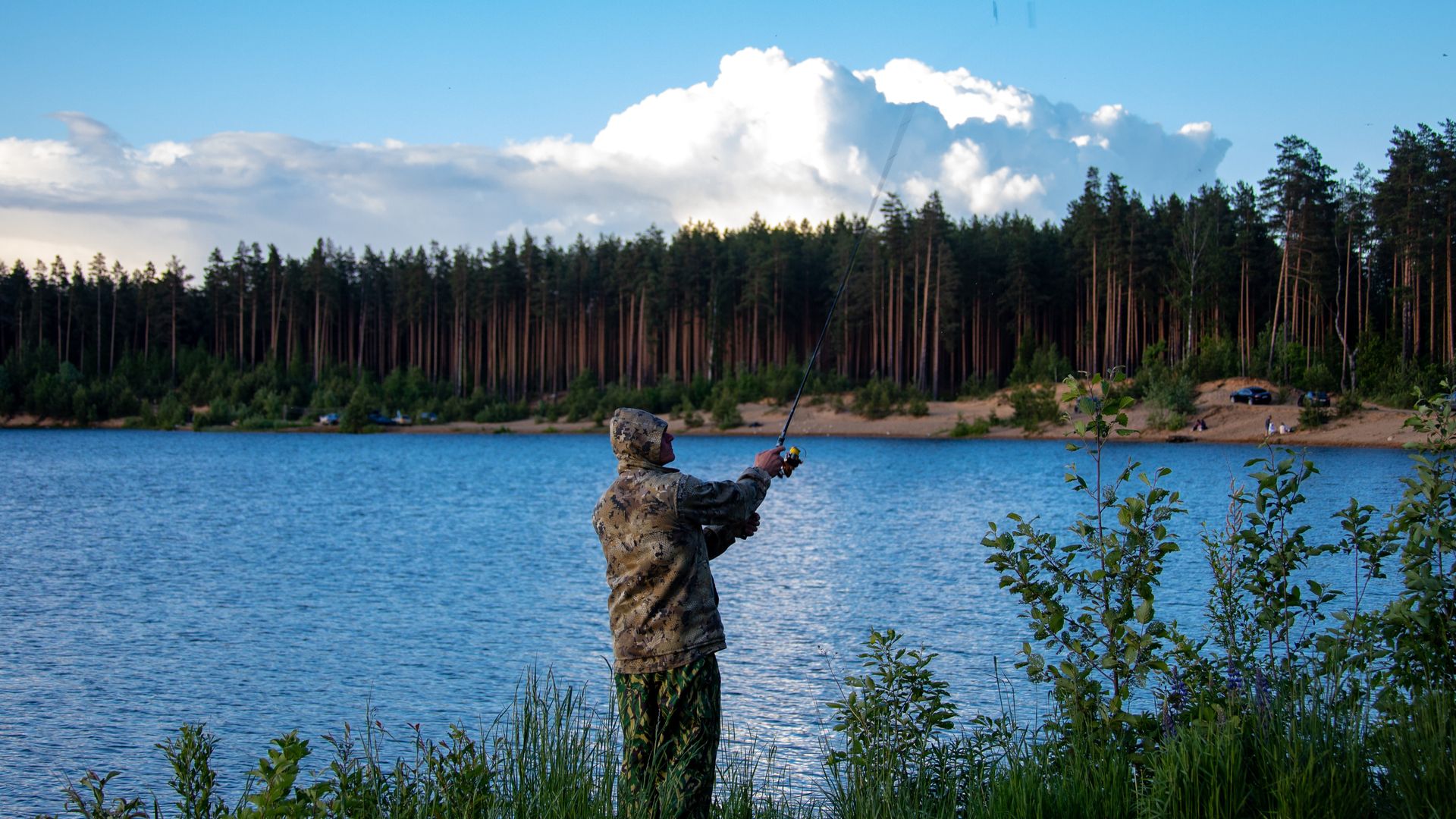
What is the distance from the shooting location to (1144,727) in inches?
235

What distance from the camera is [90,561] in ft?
79.8

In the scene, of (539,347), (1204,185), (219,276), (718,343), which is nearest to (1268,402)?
(1204,185)

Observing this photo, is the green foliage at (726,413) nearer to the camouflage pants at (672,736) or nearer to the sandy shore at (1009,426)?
the sandy shore at (1009,426)

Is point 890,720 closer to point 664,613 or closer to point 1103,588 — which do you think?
point 1103,588

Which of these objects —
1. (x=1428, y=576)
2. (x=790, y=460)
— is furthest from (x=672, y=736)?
(x=1428, y=576)

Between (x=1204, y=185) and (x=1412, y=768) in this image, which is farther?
(x=1204, y=185)

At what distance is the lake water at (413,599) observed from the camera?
40.0 ft

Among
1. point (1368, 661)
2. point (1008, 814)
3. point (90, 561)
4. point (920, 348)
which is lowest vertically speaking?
point (90, 561)

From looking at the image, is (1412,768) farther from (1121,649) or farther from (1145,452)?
(1145,452)

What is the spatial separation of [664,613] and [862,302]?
73081 mm

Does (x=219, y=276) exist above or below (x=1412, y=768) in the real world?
above

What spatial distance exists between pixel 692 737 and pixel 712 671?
31 centimetres

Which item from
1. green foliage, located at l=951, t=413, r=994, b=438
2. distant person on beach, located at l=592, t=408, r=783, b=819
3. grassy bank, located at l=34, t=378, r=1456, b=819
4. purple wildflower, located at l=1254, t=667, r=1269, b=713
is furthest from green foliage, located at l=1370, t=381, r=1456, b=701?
green foliage, located at l=951, t=413, r=994, b=438

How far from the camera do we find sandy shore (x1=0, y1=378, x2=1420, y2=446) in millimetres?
53709
